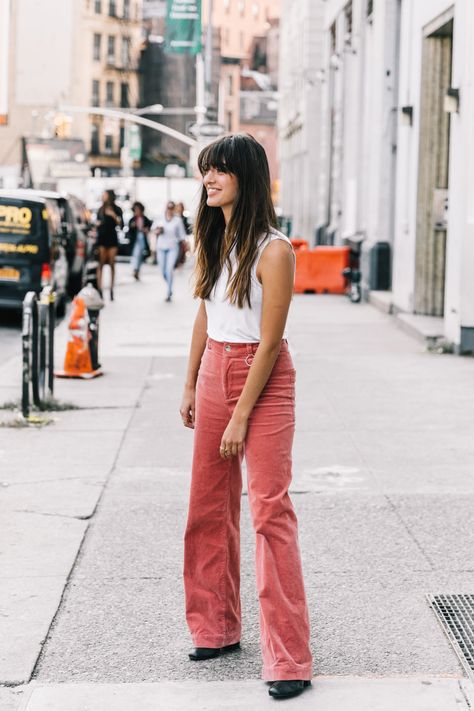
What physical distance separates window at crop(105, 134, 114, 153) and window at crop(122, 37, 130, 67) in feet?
19.9

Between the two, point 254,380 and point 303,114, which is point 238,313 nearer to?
point 254,380

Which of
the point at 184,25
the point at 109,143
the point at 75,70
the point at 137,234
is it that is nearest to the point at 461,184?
the point at 137,234

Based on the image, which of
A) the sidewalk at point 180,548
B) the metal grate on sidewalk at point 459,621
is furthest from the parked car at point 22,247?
the metal grate on sidewalk at point 459,621

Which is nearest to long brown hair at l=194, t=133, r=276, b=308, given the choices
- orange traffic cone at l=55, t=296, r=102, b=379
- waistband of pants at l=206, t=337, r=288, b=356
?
waistband of pants at l=206, t=337, r=288, b=356

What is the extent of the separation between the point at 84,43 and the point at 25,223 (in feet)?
303

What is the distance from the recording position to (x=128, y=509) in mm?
7160

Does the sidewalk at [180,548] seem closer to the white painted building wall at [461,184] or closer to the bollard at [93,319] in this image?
the bollard at [93,319]

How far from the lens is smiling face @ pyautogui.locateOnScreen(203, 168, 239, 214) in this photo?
176 inches

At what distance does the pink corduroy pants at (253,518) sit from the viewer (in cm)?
442

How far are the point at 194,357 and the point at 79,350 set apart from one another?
8.16 metres

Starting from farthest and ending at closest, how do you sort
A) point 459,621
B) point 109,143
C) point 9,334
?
point 109,143 < point 9,334 < point 459,621

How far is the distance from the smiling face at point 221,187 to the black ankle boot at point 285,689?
1586 millimetres

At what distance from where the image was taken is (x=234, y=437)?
175 inches

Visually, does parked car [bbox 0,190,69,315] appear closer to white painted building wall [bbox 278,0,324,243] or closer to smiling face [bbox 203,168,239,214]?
smiling face [bbox 203,168,239,214]
